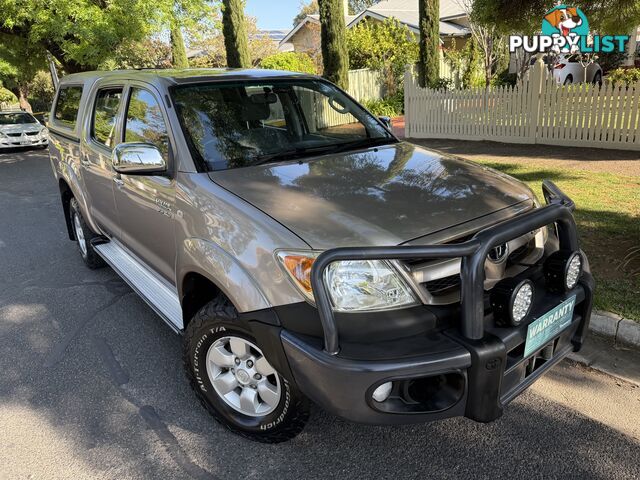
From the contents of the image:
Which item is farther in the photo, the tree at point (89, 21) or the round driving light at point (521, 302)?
the tree at point (89, 21)

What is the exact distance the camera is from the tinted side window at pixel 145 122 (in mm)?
3281

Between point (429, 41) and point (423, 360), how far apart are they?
14.4 m

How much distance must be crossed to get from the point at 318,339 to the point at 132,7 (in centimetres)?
1291

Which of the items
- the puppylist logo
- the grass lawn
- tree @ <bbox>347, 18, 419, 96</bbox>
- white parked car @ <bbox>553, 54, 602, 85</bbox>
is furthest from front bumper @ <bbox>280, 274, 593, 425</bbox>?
tree @ <bbox>347, 18, 419, 96</bbox>

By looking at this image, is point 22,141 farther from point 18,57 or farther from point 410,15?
point 410,15

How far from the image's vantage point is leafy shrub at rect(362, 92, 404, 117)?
1862 centimetres

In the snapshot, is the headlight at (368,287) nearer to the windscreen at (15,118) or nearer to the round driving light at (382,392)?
the round driving light at (382,392)

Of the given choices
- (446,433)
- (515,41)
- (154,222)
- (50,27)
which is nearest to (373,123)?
(154,222)

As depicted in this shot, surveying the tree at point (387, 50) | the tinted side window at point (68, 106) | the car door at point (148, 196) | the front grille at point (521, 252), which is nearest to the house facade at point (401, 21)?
the tree at point (387, 50)

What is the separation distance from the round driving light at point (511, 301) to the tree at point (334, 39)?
13.1m

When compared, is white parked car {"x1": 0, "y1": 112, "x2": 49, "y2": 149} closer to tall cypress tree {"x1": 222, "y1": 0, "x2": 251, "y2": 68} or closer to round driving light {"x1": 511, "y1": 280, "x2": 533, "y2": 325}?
tall cypress tree {"x1": 222, "y1": 0, "x2": 251, "y2": 68}

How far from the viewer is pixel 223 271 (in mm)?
2521

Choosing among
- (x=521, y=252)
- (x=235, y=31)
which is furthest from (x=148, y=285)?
(x=235, y=31)

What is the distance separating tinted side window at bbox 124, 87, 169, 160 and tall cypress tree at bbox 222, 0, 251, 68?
46.5 feet
